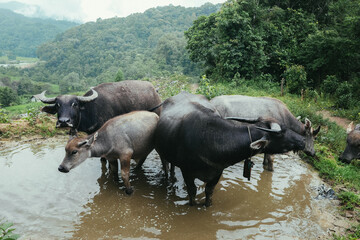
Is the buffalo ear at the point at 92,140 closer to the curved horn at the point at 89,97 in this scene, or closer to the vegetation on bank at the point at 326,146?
the curved horn at the point at 89,97

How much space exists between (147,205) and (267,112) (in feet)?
12.1

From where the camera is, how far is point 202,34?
25.0 meters

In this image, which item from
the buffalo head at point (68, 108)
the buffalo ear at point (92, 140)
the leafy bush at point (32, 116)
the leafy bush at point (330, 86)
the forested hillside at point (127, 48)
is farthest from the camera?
the forested hillside at point (127, 48)

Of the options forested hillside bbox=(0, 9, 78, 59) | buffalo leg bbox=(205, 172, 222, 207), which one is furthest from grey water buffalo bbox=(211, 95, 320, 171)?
forested hillside bbox=(0, 9, 78, 59)

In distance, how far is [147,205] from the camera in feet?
17.1

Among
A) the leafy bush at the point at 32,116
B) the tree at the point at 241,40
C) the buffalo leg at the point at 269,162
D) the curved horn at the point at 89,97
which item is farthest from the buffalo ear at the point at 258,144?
the tree at the point at 241,40

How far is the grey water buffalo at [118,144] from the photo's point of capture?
16.7ft

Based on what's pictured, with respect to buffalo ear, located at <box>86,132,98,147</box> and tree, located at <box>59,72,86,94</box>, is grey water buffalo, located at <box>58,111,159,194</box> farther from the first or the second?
tree, located at <box>59,72,86,94</box>

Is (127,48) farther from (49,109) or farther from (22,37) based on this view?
(22,37)

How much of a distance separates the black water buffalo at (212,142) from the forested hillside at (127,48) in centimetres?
3937

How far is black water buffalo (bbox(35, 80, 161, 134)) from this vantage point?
20.2 ft

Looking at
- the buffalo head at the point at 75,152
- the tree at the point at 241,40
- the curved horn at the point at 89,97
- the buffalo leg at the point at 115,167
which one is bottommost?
the buffalo leg at the point at 115,167

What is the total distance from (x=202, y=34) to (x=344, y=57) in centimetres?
1252

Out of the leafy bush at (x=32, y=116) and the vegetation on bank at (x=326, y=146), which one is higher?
the leafy bush at (x=32, y=116)
